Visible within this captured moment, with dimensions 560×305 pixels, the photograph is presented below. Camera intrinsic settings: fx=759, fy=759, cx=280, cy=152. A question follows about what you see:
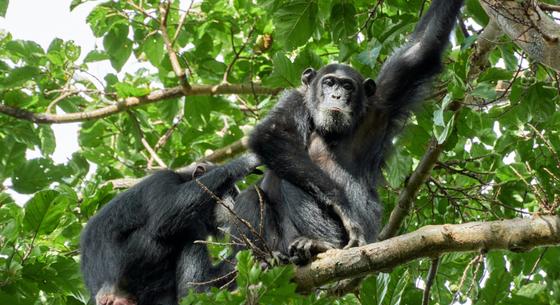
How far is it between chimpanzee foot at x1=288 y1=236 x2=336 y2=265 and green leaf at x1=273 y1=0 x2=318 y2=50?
2.79 m

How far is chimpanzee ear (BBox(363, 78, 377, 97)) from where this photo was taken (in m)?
8.52

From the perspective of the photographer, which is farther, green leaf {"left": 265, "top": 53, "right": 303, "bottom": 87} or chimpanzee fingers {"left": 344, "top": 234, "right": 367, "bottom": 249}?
green leaf {"left": 265, "top": 53, "right": 303, "bottom": 87}

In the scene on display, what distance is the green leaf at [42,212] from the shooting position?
23.1ft

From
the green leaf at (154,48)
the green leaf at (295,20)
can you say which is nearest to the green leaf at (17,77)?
the green leaf at (154,48)

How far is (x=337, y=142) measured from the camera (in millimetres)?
8328

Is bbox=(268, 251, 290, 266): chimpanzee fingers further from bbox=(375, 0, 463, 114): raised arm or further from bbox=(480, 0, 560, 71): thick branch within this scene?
bbox=(375, 0, 463, 114): raised arm

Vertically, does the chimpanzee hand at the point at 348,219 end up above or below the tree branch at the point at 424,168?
below

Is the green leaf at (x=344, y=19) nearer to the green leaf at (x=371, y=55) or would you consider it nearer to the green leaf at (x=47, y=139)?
the green leaf at (x=371, y=55)

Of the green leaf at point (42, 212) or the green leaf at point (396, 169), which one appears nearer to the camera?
the green leaf at point (42, 212)

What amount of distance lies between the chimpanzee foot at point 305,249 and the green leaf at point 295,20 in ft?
9.15

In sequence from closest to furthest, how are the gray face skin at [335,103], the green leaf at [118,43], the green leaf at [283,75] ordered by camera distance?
the gray face skin at [335,103]
the green leaf at [283,75]
the green leaf at [118,43]

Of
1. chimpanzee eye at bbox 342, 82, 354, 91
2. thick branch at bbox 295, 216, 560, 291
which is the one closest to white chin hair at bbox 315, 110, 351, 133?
chimpanzee eye at bbox 342, 82, 354, 91

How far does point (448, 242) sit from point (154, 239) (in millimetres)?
4224

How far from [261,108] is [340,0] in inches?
92.0
